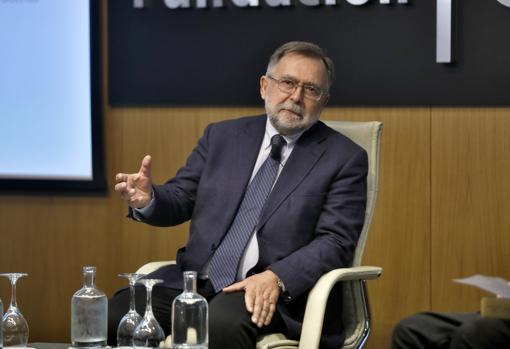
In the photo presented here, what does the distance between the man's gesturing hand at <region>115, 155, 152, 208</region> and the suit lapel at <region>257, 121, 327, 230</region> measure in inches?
17.3

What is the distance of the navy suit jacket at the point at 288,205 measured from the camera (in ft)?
12.6

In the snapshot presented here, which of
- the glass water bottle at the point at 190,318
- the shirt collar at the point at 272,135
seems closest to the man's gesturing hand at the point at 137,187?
the shirt collar at the point at 272,135

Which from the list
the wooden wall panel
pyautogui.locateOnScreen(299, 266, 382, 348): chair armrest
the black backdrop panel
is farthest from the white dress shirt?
the wooden wall panel

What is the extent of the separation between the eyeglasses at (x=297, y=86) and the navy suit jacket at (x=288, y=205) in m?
0.13

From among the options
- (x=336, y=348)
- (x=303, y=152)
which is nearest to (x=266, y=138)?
(x=303, y=152)

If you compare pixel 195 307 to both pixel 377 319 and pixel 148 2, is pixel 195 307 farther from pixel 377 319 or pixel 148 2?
pixel 148 2

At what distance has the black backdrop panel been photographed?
4.91m

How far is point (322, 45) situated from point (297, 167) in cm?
121

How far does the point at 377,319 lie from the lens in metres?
5.13

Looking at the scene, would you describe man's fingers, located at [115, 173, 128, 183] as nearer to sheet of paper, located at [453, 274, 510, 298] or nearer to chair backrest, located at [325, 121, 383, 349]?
chair backrest, located at [325, 121, 383, 349]

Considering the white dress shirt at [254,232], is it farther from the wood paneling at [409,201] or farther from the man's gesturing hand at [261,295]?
the wood paneling at [409,201]

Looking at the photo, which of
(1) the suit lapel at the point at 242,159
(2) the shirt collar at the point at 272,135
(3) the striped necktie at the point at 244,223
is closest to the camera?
(3) the striped necktie at the point at 244,223

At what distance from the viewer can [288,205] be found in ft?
13.1

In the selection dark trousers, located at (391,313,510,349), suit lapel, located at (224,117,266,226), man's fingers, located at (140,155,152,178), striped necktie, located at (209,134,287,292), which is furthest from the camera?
suit lapel, located at (224,117,266,226)
